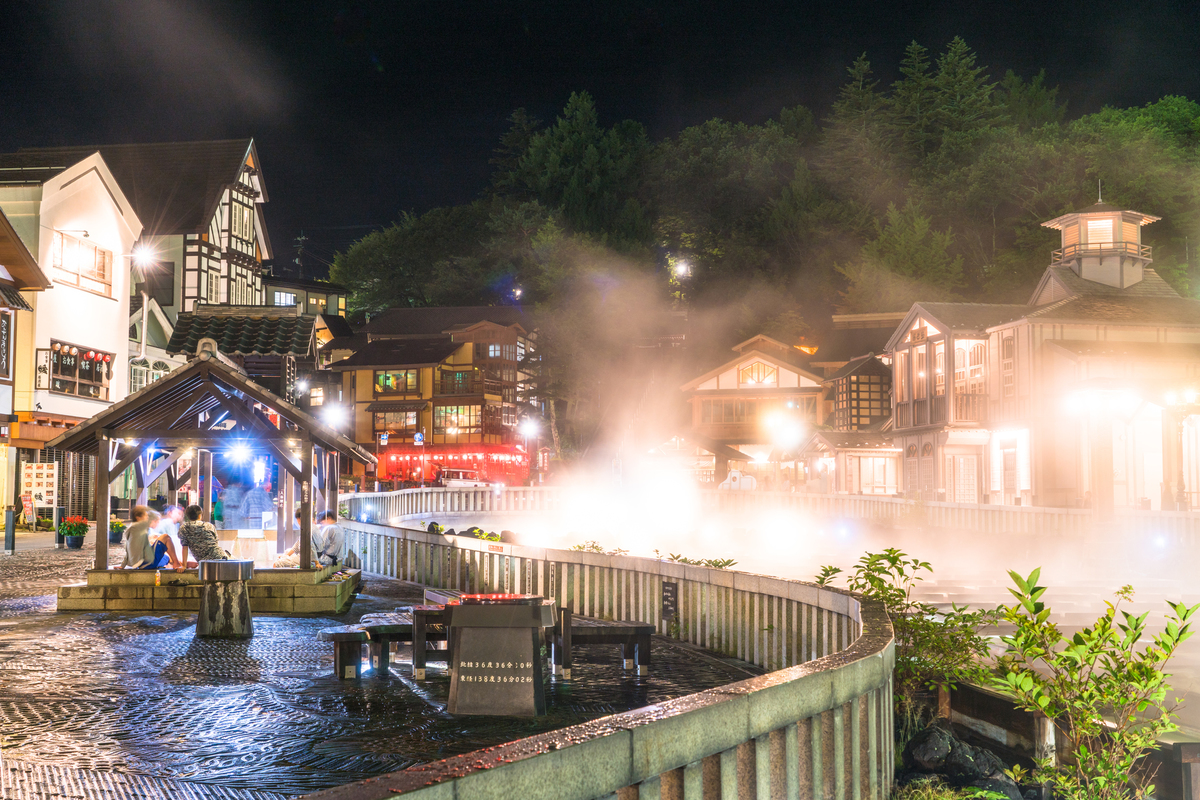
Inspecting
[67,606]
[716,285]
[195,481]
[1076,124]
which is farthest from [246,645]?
[716,285]

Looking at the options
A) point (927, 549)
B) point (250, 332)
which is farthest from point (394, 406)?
point (250, 332)

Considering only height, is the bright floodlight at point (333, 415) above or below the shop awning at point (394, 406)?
below

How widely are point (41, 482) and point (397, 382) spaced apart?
4354 cm

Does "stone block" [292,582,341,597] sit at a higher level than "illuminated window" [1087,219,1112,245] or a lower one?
lower

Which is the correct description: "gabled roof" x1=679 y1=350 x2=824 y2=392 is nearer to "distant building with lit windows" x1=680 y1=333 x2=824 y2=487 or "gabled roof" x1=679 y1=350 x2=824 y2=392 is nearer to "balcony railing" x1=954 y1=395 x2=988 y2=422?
"distant building with lit windows" x1=680 y1=333 x2=824 y2=487

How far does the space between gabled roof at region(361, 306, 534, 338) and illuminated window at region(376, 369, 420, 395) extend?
626 centimetres

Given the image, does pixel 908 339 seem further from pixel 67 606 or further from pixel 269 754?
pixel 269 754

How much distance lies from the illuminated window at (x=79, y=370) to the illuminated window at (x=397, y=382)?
38736mm

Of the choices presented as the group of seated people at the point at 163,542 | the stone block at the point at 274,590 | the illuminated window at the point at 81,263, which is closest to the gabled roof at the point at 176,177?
the illuminated window at the point at 81,263

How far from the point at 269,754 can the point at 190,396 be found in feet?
30.3

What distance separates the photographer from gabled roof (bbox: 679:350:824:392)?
63719 millimetres

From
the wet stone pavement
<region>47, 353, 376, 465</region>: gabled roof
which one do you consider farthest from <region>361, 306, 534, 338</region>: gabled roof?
the wet stone pavement

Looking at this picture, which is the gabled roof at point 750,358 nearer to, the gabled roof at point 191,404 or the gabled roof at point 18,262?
the gabled roof at point 18,262

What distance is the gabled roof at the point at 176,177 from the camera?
44.3 m
